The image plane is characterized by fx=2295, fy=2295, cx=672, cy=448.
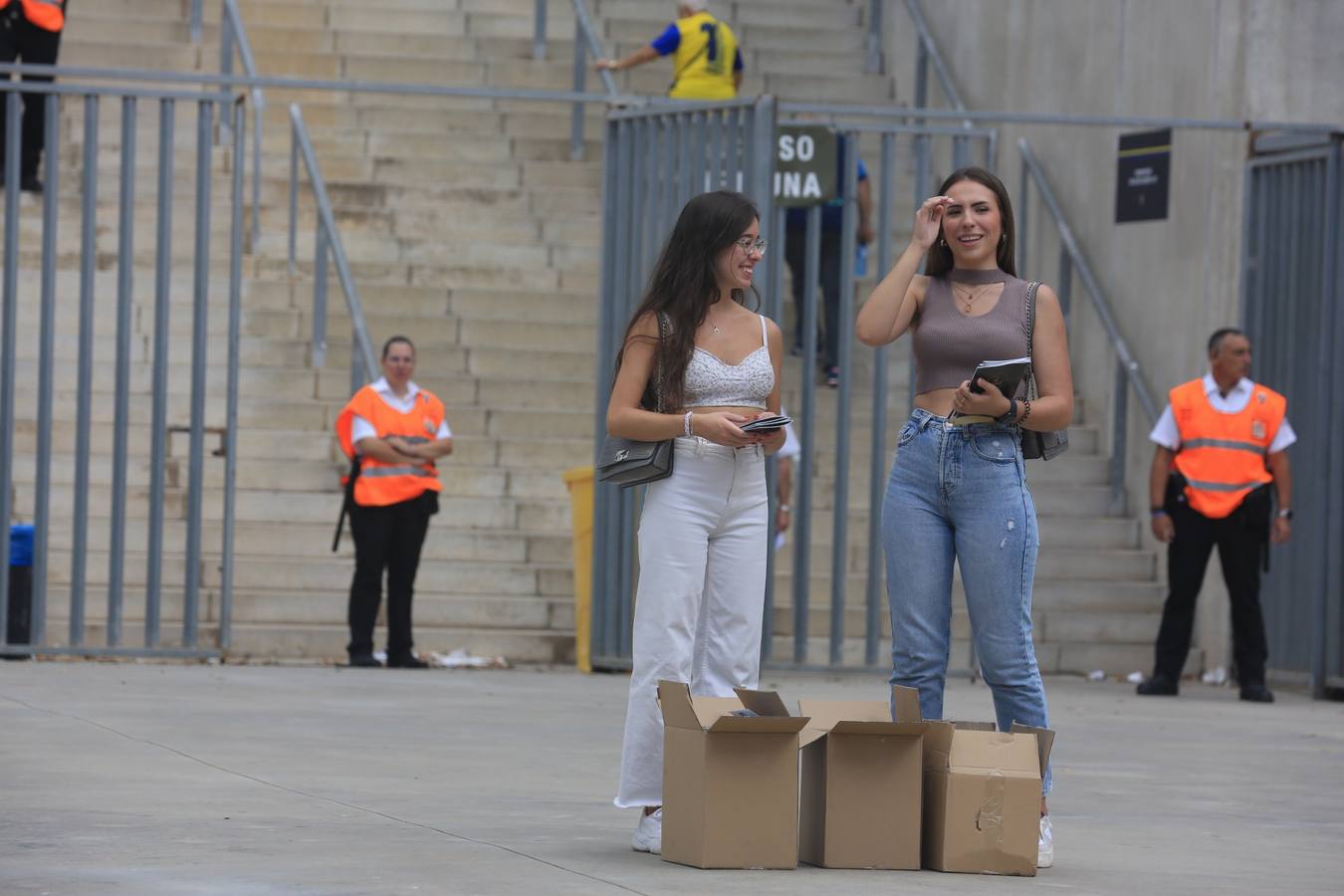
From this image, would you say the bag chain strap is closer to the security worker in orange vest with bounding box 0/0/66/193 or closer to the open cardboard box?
the open cardboard box

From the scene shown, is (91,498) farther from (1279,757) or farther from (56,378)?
(1279,757)

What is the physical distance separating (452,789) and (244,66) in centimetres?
901

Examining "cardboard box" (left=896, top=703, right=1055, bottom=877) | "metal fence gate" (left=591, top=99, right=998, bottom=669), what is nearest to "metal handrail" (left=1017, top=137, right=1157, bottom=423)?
"metal fence gate" (left=591, top=99, right=998, bottom=669)

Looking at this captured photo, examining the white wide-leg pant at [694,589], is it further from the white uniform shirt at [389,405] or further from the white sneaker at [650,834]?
the white uniform shirt at [389,405]

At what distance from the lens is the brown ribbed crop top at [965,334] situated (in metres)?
5.79

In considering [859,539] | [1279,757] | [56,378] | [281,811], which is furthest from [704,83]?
[281,811]

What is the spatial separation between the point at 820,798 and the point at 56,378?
8592mm

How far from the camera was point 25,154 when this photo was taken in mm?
13828

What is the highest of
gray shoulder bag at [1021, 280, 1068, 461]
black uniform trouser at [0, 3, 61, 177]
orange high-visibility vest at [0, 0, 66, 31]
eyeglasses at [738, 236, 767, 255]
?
orange high-visibility vest at [0, 0, 66, 31]

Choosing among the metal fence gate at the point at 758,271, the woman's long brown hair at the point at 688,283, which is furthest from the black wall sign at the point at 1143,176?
the woman's long brown hair at the point at 688,283

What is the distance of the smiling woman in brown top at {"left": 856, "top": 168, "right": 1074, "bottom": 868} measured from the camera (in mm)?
5742

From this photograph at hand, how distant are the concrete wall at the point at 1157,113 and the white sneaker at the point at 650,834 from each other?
7.32 m

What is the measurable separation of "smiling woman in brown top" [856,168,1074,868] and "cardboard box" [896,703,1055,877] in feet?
0.63

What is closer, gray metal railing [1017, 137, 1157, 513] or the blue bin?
the blue bin
